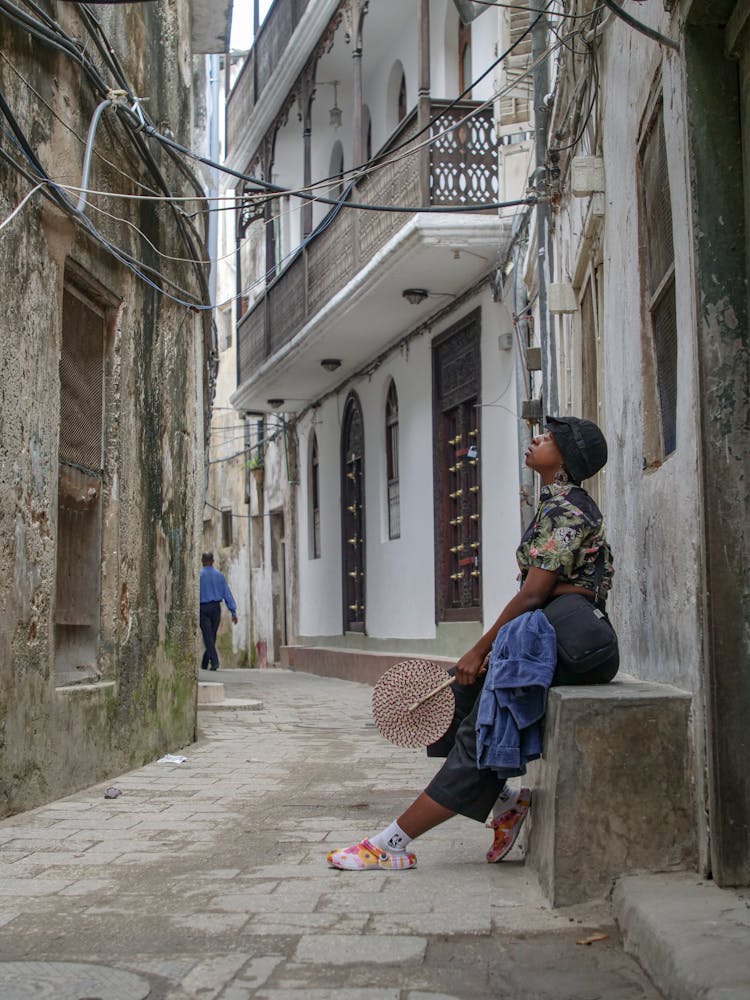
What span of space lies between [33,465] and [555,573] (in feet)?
9.83

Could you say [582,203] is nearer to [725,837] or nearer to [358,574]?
[725,837]

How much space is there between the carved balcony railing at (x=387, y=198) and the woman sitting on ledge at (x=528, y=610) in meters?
5.68

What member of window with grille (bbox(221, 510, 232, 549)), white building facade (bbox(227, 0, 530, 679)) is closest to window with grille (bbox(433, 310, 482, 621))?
white building facade (bbox(227, 0, 530, 679))

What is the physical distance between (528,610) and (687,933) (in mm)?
1366

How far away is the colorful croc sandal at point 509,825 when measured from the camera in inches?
182

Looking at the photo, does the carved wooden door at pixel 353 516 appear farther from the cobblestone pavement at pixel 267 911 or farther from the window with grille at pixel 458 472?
the cobblestone pavement at pixel 267 911

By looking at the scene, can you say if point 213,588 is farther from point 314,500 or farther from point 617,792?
point 617,792

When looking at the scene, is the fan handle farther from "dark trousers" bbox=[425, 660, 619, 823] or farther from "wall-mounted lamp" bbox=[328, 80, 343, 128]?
"wall-mounted lamp" bbox=[328, 80, 343, 128]

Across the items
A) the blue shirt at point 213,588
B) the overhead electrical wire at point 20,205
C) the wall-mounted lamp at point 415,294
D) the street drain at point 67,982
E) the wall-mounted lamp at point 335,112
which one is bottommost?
the street drain at point 67,982

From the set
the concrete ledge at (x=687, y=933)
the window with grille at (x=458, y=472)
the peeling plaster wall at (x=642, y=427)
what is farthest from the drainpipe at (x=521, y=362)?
the concrete ledge at (x=687, y=933)

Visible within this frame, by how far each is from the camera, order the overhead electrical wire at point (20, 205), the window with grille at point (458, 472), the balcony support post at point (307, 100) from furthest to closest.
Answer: the balcony support post at point (307, 100)
the window with grille at point (458, 472)
the overhead electrical wire at point (20, 205)

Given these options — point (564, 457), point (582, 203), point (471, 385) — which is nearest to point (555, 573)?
point (564, 457)

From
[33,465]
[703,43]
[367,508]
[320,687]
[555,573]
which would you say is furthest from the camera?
[367,508]

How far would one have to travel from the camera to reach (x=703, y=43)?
3.92m
